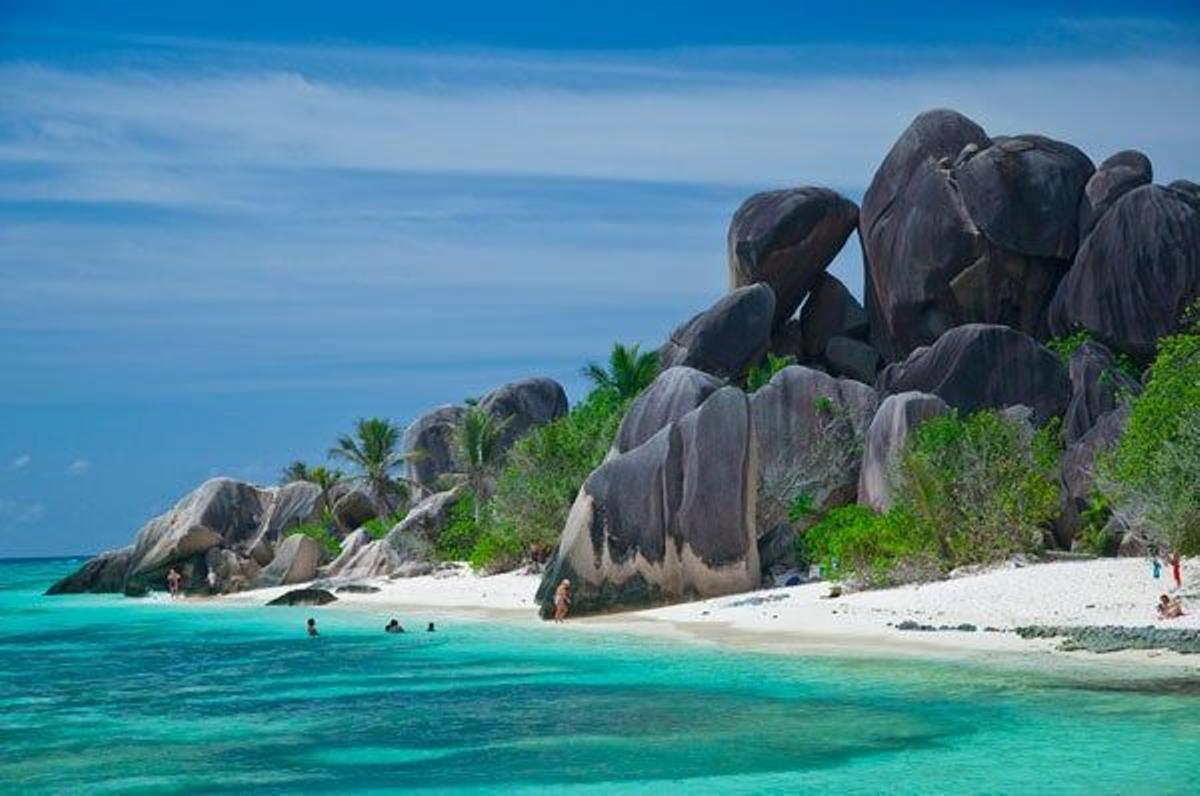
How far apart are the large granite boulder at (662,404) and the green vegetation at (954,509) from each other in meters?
7.18

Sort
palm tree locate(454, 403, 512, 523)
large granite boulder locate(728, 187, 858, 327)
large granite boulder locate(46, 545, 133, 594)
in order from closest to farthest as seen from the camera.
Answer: palm tree locate(454, 403, 512, 523), large granite boulder locate(728, 187, 858, 327), large granite boulder locate(46, 545, 133, 594)

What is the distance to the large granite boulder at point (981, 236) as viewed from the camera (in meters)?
49.5

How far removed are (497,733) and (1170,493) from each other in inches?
492

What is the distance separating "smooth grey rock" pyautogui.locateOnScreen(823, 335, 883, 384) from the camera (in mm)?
53469

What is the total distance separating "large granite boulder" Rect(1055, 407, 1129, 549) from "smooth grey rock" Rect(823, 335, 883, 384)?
1782 cm

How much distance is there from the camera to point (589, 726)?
18500 millimetres

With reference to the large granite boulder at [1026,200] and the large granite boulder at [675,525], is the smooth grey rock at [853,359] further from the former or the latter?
the large granite boulder at [675,525]

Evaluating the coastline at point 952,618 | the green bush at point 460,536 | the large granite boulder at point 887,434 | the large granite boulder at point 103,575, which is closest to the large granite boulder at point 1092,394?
the large granite boulder at point 887,434

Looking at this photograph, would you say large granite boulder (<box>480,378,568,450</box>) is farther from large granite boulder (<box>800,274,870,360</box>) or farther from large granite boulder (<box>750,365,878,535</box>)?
large granite boulder (<box>750,365,878,535</box>)

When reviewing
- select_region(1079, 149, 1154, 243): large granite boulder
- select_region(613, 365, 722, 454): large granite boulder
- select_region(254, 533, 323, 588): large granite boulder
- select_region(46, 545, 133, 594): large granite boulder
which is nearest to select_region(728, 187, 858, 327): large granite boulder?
select_region(1079, 149, 1154, 243): large granite boulder

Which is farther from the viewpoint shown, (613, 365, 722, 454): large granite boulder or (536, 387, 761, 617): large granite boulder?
(613, 365, 722, 454): large granite boulder

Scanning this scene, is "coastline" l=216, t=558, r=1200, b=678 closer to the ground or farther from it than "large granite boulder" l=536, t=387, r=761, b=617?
closer to the ground

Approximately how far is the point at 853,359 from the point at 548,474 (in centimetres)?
1396

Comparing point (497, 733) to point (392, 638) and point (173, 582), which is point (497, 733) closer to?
point (392, 638)
